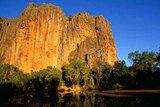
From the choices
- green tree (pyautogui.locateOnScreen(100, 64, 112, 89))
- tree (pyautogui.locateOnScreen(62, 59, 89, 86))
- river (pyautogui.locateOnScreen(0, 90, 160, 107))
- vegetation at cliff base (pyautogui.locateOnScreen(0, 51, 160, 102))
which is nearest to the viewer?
river (pyautogui.locateOnScreen(0, 90, 160, 107))

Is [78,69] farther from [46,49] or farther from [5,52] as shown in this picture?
[5,52]

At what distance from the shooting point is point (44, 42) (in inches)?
5320

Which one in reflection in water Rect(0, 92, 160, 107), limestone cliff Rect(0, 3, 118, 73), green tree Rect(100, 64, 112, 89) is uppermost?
limestone cliff Rect(0, 3, 118, 73)

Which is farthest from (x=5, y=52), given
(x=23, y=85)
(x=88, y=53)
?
(x=23, y=85)

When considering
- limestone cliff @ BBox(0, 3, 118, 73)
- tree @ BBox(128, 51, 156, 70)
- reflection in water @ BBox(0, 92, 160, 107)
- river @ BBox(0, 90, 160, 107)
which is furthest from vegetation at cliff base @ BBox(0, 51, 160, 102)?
reflection in water @ BBox(0, 92, 160, 107)

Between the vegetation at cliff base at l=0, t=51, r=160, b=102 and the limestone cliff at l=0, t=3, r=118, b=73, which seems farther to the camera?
the limestone cliff at l=0, t=3, r=118, b=73

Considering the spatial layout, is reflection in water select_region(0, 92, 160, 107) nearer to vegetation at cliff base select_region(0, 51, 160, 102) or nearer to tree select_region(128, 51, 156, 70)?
vegetation at cliff base select_region(0, 51, 160, 102)

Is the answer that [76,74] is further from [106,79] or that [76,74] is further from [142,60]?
[142,60]

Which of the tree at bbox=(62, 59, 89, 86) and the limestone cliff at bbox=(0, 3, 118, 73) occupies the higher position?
the limestone cliff at bbox=(0, 3, 118, 73)

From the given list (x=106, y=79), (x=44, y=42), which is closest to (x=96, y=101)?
(x=106, y=79)

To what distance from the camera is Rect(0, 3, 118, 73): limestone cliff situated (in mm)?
133625

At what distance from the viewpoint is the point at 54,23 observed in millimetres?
140125

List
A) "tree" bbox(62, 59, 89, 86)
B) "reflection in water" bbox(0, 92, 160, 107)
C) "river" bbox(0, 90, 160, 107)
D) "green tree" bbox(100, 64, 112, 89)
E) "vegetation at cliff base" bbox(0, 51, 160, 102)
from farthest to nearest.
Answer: "green tree" bbox(100, 64, 112, 89), "tree" bbox(62, 59, 89, 86), "vegetation at cliff base" bbox(0, 51, 160, 102), "river" bbox(0, 90, 160, 107), "reflection in water" bbox(0, 92, 160, 107)

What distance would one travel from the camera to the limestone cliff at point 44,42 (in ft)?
438
